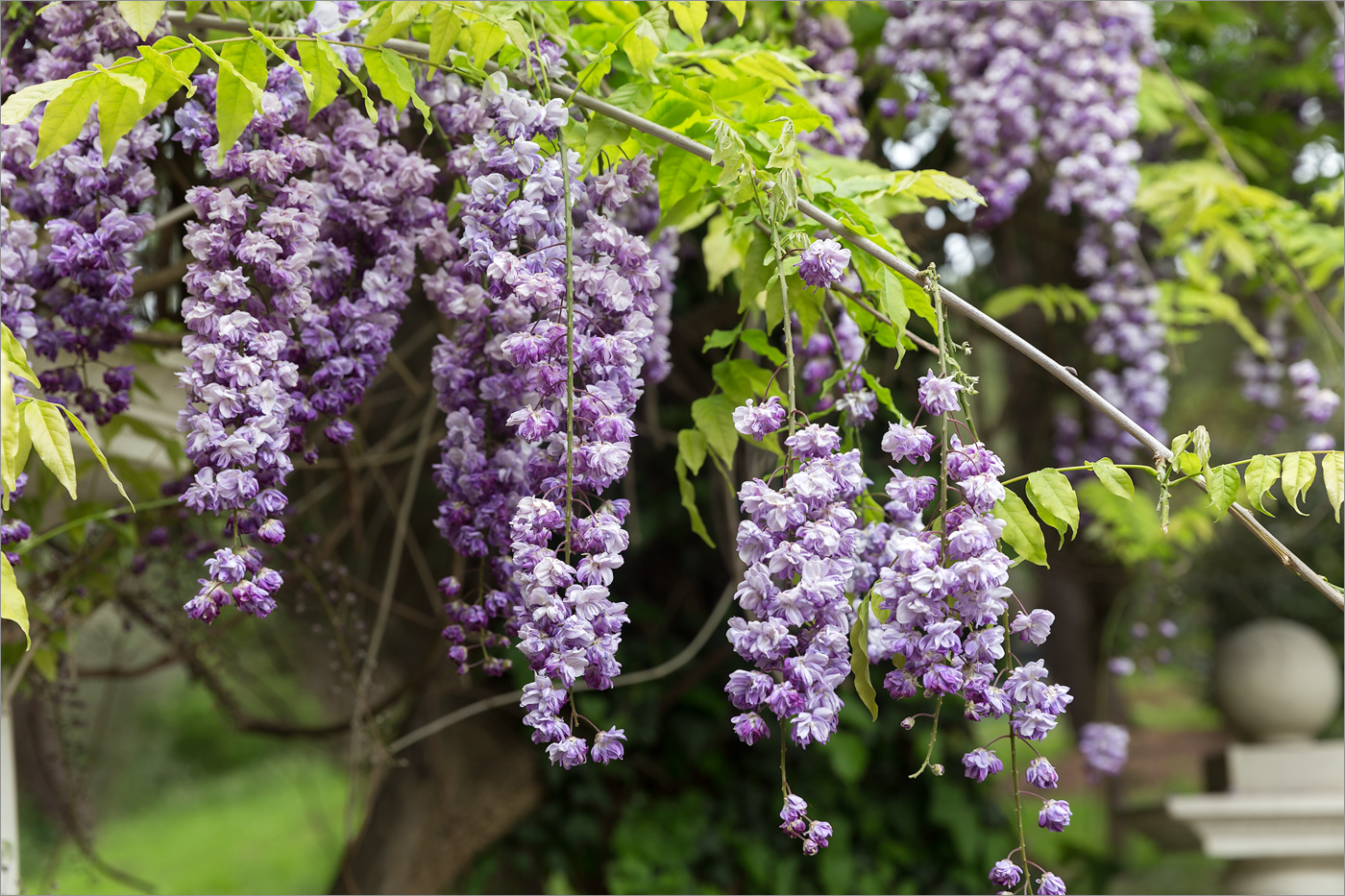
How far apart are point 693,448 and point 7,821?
4.06 ft

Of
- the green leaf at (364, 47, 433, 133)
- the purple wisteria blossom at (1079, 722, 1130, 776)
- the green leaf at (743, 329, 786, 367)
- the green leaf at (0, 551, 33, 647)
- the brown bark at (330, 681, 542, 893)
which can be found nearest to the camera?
the green leaf at (0, 551, 33, 647)

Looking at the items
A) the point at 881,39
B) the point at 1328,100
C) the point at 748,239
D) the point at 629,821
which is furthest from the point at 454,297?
the point at 1328,100

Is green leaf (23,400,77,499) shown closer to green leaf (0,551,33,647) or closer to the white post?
green leaf (0,551,33,647)

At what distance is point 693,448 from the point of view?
3.89 ft

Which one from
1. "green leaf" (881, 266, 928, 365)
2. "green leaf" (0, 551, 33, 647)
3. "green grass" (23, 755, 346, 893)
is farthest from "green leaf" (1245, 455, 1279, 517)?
"green grass" (23, 755, 346, 893)

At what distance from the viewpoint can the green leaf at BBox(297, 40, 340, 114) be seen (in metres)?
1.07

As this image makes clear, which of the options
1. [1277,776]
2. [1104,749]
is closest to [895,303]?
[1104,749]

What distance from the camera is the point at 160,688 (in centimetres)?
937

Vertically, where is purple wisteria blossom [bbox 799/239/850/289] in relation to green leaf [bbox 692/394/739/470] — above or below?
above

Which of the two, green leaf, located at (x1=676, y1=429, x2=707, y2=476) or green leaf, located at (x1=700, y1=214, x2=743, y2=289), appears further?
green leaf, located at (x1=700, y1=214, x2=743, y2=289)

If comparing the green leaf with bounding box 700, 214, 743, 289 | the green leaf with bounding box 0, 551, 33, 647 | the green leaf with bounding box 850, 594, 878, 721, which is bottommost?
the green leaf with bounding box 850, 594, 878, 721

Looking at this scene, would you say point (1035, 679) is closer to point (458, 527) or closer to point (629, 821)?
point (458, 527)

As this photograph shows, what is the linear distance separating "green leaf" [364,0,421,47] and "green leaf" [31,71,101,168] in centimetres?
25

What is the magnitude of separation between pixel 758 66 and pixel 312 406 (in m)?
0.67
